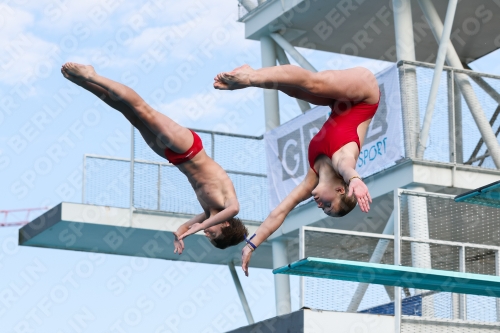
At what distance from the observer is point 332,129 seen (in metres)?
11.0

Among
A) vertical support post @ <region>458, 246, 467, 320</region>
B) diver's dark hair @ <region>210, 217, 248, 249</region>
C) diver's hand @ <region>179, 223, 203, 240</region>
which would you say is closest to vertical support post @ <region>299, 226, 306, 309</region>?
vertical support post @ <region>458, 246, 467, 320</region>

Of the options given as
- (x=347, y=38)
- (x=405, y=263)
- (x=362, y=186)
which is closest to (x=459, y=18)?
(x=347, y=38)

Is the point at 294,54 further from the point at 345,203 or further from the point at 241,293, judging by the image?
the point at 345,203

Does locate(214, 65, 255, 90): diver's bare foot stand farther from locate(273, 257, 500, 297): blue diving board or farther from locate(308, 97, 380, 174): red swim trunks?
locate(273, 257, 500, 297): blue diving board

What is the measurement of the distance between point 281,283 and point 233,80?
47.4ft

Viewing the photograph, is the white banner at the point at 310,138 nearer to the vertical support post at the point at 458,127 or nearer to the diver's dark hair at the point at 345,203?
the vertical support post at the point at 458,127

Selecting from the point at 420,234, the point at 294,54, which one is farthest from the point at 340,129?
the point at 294,54

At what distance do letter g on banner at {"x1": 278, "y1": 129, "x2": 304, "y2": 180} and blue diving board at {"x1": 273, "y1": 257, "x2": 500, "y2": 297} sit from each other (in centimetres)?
877

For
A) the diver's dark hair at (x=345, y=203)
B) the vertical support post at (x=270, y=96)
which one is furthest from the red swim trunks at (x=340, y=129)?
the vertical support post at (x=270, y=96)

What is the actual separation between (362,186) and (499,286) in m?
3.37

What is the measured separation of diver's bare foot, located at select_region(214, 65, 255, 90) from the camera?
9.83 m

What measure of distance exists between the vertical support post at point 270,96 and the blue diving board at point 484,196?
36.3ft

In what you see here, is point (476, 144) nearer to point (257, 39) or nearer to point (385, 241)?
point (385, 241)

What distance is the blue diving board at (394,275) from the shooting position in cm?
1085
